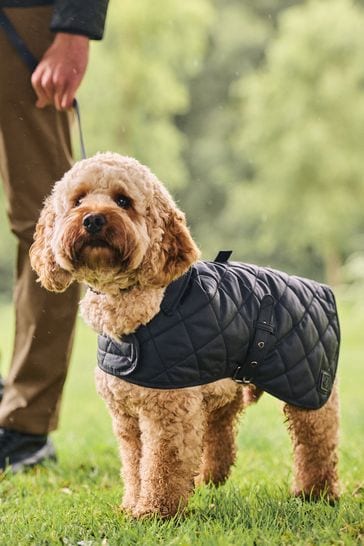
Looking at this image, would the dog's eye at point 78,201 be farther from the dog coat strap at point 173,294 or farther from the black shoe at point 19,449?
the black shoe at point 19,449

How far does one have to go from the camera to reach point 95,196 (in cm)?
285

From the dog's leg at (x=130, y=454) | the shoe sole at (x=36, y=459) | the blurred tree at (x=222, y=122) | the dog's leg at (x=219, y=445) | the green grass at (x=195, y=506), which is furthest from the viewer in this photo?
the blurred tree at (x=222, y=122)

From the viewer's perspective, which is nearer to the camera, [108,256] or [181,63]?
[108,256]

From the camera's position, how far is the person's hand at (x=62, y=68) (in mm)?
3682

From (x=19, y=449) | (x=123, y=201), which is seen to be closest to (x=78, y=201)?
(x=123, y=201)

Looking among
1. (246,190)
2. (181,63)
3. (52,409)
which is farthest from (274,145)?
(52,409)

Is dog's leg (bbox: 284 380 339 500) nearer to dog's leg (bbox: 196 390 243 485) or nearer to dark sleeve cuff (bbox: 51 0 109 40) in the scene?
dog's leg (bbox: 196 390 243 485)

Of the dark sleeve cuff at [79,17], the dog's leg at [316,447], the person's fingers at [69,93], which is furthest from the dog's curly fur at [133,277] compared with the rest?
the dark sleeve cuff at [79,17]

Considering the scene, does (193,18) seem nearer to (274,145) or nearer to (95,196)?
(274,145)

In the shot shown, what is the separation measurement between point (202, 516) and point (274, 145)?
2014cm

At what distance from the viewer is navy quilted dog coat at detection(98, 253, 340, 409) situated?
294 cm

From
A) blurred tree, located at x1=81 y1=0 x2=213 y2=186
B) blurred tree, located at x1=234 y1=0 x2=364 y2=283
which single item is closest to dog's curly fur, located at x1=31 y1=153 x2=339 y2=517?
blurred tree, located at x1=81 y1=0 x2=213 y2=186

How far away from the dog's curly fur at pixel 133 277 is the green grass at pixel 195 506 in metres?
0.17

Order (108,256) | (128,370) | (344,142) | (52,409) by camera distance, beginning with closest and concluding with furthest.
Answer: (108,256)
(128,370)
(52,409)
(344,142)
